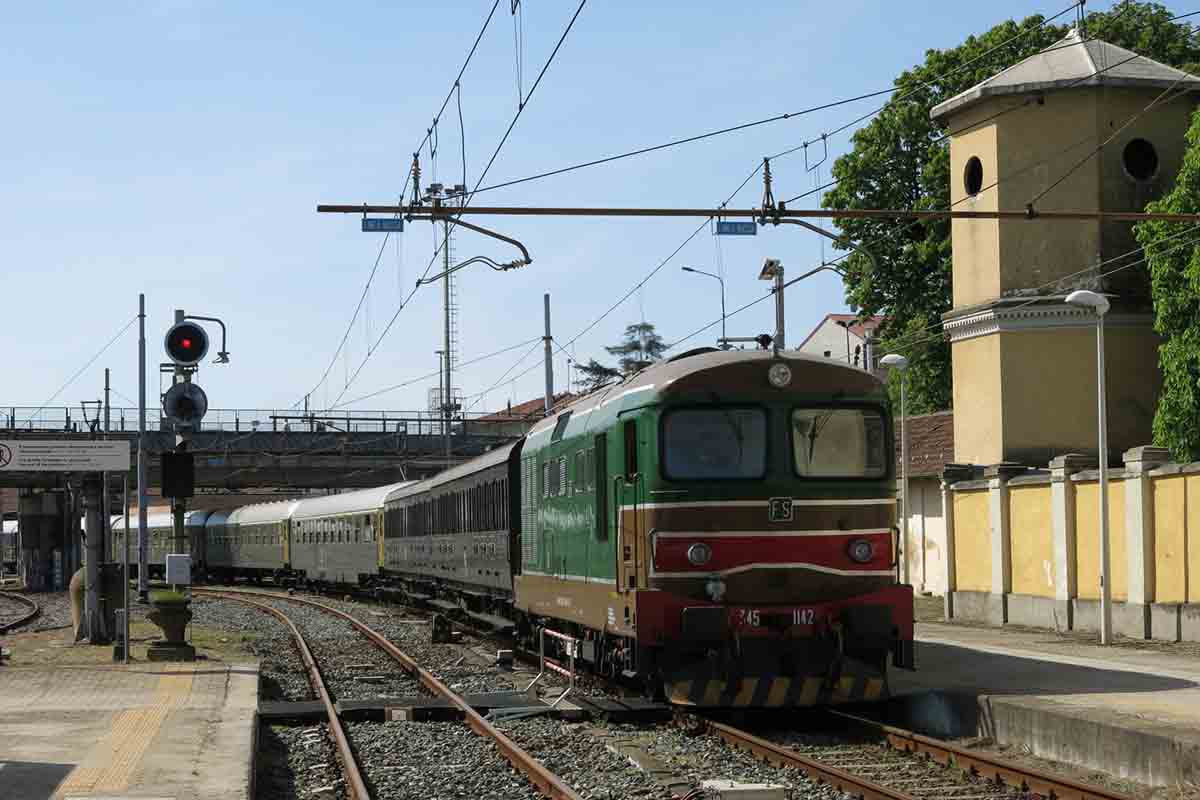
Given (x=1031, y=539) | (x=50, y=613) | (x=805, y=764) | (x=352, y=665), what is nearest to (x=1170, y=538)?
(x=1031, y=539)

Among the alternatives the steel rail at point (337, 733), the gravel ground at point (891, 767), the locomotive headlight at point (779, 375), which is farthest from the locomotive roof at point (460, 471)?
the gravel ground at point (891, 767)

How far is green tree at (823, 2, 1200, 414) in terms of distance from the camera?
44.5m

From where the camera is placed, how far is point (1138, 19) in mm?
43750

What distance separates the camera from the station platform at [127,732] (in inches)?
448

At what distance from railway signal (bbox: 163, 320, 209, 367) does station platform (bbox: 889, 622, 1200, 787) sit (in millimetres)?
8705

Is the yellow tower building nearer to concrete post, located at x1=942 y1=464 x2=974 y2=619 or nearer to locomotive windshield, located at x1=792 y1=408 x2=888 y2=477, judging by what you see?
concrete post, located at x1=942 y1=464 x2=974 y2=619

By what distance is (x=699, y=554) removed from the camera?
48.7 feet

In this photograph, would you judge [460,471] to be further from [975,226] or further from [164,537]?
[164,537]

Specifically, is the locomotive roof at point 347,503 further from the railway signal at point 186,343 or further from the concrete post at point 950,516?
the railway signal at point 186,343

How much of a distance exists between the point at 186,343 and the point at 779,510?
827cm

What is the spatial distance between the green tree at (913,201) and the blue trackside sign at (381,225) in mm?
25356

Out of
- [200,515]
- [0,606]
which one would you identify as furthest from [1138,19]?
[200,515]

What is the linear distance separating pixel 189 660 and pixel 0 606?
3161 centimetres

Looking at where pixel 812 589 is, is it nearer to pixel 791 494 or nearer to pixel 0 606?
pixel 791 494
